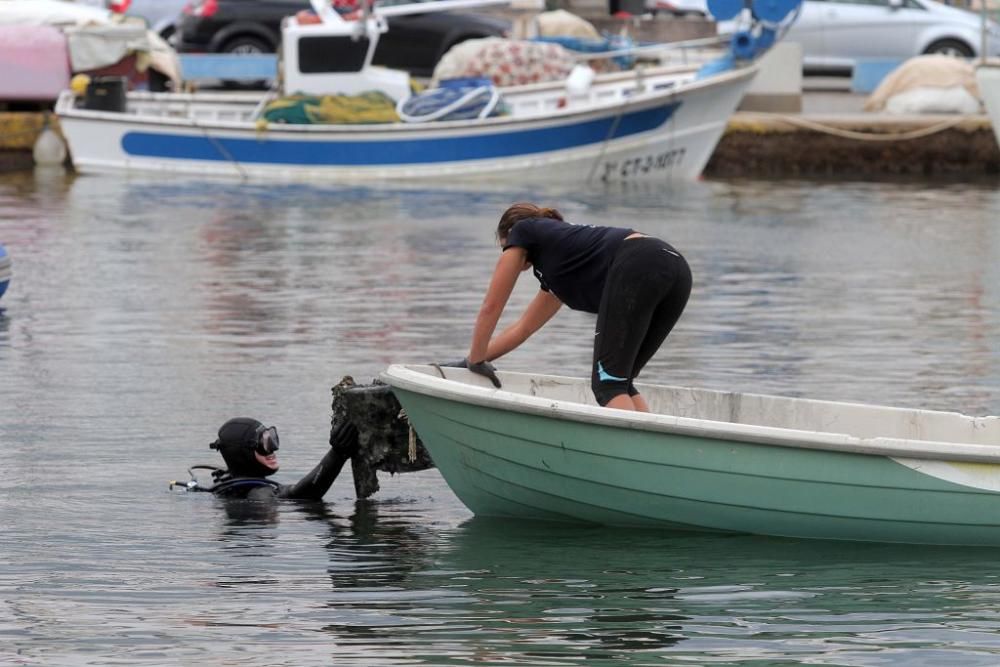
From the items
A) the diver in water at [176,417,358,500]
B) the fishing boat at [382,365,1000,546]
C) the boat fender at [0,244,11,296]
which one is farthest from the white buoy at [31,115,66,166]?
the fishing boat at [382,365,1000,546]

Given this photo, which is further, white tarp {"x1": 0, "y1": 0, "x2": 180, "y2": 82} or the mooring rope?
white tarp {"x1": 0, "y1": 0, "x2": 180, "y2": 82}

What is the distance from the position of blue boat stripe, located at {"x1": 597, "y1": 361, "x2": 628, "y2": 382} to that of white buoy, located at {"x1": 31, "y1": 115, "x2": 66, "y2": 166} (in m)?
21.5

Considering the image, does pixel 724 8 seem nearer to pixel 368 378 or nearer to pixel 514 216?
pixel 368 378

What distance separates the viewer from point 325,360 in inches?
492

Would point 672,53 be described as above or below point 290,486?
above

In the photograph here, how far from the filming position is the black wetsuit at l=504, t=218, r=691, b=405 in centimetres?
783

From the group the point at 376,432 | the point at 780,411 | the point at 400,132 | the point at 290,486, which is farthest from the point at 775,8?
the point at 376,432

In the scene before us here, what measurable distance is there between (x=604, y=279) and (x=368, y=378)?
402 cm

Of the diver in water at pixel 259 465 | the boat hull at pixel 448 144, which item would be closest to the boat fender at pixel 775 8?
the boat hull at pixel 448 144

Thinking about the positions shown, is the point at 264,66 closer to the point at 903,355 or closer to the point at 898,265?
the point at 898,265

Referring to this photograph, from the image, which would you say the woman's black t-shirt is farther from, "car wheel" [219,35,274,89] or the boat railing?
"car wheel" [219,35,274,89]

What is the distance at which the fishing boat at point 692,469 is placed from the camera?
7590 mm

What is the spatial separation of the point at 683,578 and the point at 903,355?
18.4ft

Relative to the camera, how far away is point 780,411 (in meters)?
8.74
